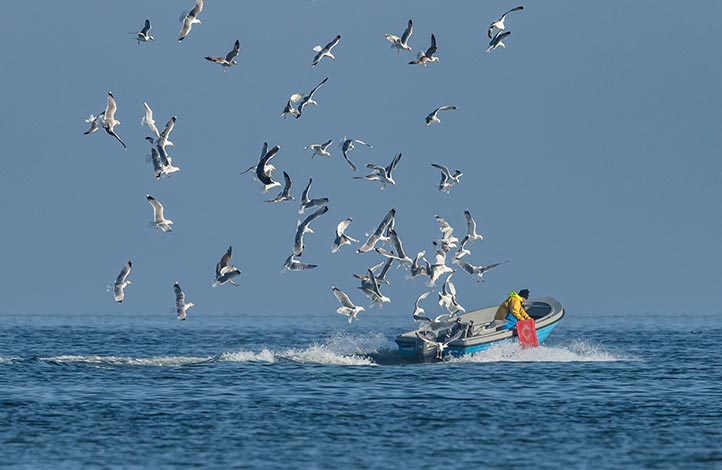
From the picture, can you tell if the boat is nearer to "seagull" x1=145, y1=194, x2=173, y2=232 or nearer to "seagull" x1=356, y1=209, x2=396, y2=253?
"seagull" x1=356, y1=209, x2=396, y2=253

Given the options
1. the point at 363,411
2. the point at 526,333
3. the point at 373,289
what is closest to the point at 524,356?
the point at 526,333

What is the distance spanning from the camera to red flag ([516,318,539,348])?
47.9 m

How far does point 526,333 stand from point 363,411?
47.5 feet

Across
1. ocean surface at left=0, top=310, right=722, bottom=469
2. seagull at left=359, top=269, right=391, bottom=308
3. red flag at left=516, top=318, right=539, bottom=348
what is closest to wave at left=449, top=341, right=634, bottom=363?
ocean surface at left=0, top=310, right=722, bottom=469

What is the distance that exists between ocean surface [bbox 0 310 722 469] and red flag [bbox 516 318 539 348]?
0.41 metres

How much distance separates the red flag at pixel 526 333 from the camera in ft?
157

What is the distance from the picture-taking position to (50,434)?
31.3m

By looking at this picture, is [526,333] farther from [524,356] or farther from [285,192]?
[285,192]

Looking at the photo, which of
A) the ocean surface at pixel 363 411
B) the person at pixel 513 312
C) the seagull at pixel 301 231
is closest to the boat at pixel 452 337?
the person at pixel 513 312

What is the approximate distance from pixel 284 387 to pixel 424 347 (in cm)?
675

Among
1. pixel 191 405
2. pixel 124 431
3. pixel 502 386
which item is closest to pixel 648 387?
pixel 502 386

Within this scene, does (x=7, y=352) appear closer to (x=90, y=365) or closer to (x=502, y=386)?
(x=90, y=365)

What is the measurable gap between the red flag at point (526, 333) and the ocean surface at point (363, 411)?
1.35ft

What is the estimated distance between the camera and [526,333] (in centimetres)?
4834
